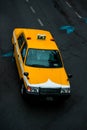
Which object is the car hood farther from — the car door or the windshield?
the car door

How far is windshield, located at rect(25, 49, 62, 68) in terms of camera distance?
51.0 ft

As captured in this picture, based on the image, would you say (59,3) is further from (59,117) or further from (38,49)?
(59,117)

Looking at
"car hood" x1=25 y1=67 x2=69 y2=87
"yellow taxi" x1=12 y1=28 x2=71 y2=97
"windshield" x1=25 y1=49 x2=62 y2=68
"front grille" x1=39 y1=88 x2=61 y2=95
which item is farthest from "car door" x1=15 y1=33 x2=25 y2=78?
"front grille" x1=39 y1=88 x2=61 y2=95

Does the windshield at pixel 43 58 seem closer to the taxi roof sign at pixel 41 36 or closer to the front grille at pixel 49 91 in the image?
the taxi roof sign at pixel 41 36

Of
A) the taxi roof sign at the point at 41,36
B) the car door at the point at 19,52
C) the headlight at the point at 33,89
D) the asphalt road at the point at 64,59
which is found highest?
the taxi roof sign at the point at 41,36

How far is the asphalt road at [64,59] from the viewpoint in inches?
559

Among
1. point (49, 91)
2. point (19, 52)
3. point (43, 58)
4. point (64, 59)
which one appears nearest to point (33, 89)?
point (49, 91)

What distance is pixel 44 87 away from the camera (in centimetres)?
1439

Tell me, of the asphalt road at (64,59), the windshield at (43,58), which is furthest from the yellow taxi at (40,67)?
the asphalt road at (64,59)

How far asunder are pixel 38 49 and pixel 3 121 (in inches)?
145

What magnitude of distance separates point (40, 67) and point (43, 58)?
54cm

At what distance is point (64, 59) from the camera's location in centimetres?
1930

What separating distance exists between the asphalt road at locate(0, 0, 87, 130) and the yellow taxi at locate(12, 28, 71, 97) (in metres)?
0.77

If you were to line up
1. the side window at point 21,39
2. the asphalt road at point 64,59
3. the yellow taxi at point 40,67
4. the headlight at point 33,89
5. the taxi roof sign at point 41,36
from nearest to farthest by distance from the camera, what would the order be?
the asphalt road at point 64,59
the headlight at point 33,89
the yellow taxi at point 40,67
the taxi roof sign at point 41,36
the side window at point 21,39
